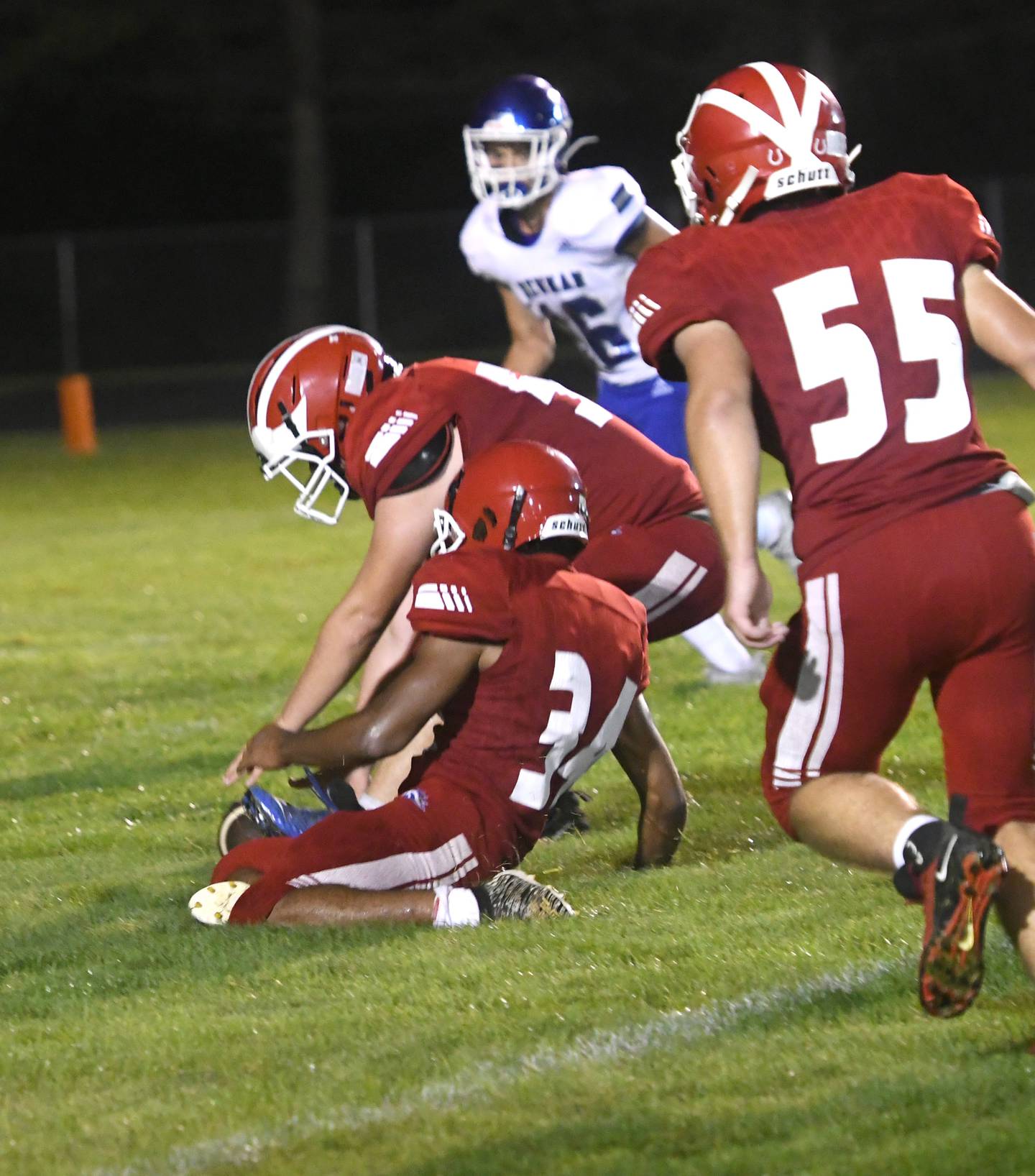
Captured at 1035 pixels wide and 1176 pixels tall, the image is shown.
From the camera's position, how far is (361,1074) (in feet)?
10.3

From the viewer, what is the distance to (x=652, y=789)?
4.54 m

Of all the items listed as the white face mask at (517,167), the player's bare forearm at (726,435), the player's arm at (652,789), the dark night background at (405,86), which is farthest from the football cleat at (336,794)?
the dark night background at (405,86)

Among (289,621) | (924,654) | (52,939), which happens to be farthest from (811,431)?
(289,621)

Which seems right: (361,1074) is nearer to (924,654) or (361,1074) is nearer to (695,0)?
(924,654)

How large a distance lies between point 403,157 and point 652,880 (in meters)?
28.5

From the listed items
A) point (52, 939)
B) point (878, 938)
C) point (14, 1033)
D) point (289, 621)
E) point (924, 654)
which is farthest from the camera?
point (289, 621)

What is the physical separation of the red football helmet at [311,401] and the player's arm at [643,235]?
2.04 metres

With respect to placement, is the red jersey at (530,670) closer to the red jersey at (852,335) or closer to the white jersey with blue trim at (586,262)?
the red jersey at (852,335)

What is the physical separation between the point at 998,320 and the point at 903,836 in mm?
843

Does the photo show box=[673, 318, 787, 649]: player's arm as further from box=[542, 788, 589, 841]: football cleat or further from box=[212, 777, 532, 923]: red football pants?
box=[542, 788, 589, 841]: football cleat

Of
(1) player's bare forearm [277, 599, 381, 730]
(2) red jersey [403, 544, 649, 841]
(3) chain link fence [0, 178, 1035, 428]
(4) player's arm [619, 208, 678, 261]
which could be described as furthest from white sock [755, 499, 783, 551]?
(3) chain link fence [0, 178, 1035, 428]

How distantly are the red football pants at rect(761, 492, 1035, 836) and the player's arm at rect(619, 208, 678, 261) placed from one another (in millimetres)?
3406

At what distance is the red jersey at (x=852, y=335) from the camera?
10.1 ft

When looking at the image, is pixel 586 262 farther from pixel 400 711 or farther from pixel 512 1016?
pixel 512 1016
